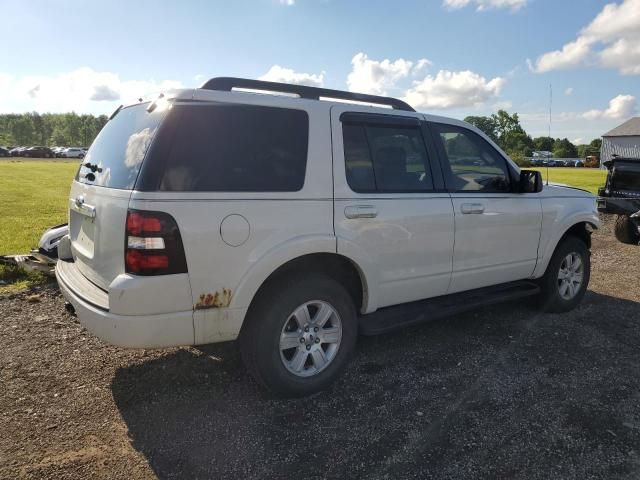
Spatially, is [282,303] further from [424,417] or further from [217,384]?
[424,417]

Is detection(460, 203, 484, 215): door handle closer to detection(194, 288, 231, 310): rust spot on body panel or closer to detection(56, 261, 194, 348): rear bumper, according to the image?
detection(194, 288, 231, 310): rust spot on body panel

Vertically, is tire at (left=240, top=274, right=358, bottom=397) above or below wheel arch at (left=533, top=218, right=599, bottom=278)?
below

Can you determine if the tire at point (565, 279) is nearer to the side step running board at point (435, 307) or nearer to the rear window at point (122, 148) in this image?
the side step running board at point (435, 307)

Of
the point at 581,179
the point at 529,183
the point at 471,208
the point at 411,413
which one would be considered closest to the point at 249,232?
the point at 411,413

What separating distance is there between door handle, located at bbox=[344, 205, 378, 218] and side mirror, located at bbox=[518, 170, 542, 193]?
1.79 m

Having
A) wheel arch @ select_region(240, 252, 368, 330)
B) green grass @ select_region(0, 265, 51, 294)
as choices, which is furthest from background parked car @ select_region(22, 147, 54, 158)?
wheel arch @ select_region(240, 252, 368, 330)

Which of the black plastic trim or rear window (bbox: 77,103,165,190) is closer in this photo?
rear window (bbox: 77,103,165,190)

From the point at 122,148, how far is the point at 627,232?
9282 millimetres

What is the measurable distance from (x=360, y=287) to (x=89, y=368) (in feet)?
7.21

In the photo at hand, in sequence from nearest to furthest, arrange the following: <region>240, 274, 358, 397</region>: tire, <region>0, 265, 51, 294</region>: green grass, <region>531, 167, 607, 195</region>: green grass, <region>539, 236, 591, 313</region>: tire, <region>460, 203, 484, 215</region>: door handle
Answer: <region>240, 274, 358, 397</region>: tire
<region>460, 203, 484, 215</region>: door handle
<region>539, 236, 591, 313</region>: tire
<region>0, 265, 51, 294</region>: green grass
<region>531, 167, 607, 195</region>: green grass

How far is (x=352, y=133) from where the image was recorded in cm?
357

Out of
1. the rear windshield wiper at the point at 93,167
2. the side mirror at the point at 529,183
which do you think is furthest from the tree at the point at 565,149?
the rear windshield wiper at the point at 93,167

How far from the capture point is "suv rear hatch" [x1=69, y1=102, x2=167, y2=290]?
9.30 feet

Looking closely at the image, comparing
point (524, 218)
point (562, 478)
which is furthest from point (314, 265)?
point (524, 218)
